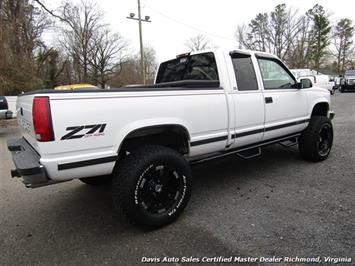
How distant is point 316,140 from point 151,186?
10.9 ft

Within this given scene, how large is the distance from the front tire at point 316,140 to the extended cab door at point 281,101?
0.66 ft

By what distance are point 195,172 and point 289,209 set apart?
1.90 meters

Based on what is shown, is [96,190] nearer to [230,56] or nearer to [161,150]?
[161,150]

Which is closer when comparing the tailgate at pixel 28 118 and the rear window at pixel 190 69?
the tailgate at pixel 28 118

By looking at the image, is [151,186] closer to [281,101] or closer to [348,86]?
[281,101]

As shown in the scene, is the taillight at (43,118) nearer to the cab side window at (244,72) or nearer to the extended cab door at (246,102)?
the extended cab door at (246,102)

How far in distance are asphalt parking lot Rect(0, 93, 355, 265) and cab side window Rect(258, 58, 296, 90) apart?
1.43m

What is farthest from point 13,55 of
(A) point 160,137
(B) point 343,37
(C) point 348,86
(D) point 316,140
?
(B) point 343,37

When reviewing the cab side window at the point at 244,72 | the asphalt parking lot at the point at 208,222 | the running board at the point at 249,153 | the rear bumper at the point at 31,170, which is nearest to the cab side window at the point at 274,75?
the cab side window at the point at 244,72

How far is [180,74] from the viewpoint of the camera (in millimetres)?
4316

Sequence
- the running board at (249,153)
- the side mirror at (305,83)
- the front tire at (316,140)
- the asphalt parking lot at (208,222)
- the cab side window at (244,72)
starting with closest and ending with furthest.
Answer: the asphalt parking lot at (208,222)
the cab side window at (244,72)
the running board at (249,153)
the side mirror at (305,83)
the front tire at (316,140)

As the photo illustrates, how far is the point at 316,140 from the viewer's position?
4746mm

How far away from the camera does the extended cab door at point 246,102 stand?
356 centimetres

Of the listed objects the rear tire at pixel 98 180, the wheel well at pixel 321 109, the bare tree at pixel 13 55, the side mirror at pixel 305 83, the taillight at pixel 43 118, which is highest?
the bare tree at pixel 13 55
